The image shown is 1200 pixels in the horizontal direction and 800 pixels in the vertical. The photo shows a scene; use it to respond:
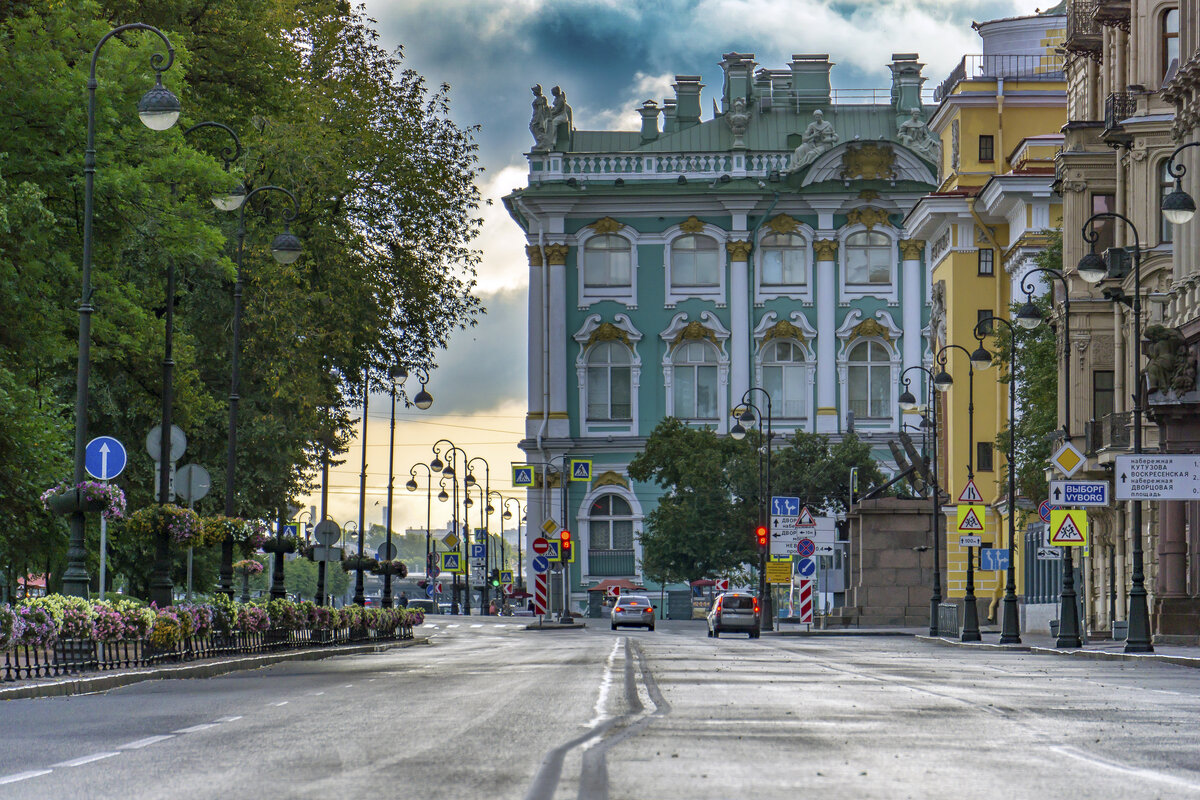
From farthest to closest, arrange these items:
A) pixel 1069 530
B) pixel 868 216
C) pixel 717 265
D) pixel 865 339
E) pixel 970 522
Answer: pixel 717 265 → pixel 865 339 → pixel 868 216 → pixel 970 522 → pixel 1069 530

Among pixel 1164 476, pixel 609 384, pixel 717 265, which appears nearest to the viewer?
pixel 1164 476

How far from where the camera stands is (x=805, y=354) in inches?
3772

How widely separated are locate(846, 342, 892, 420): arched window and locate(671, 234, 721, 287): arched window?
7.67 meters

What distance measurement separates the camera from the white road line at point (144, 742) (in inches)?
530

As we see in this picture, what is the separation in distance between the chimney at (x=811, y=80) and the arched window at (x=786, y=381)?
1374 cm

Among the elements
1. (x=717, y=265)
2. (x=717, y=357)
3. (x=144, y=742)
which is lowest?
(x=144, y=742)

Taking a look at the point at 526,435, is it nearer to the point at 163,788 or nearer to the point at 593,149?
the point at 593,149

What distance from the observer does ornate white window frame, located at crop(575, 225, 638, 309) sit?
96.1 metres

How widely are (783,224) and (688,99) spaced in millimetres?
11815

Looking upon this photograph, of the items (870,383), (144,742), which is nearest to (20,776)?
(144,742)

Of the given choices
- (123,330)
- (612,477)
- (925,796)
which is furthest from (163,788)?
(612,477)

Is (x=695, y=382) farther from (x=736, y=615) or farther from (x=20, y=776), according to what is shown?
(x=20, y=776)

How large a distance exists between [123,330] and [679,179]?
6127 cm

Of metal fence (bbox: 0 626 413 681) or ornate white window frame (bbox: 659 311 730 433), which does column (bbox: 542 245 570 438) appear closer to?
ornate white window frame (bbox: 659 311 730 433)
